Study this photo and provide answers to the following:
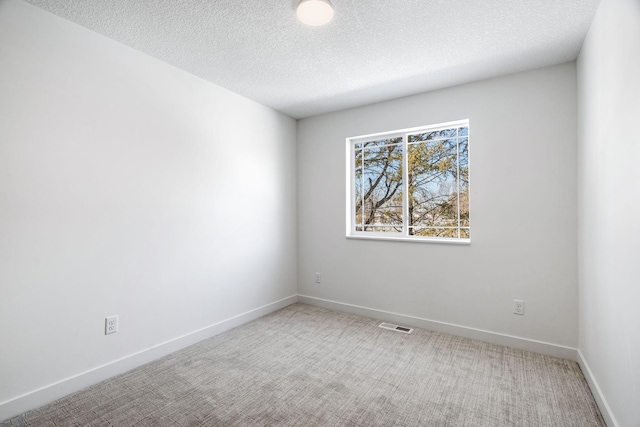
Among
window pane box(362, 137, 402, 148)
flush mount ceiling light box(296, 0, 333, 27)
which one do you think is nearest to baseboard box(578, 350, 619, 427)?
window pane box(362, 137, 402, 148)

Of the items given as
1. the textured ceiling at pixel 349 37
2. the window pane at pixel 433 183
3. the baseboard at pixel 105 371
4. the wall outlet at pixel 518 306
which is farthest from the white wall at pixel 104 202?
the wall outlet at pixel 518 306

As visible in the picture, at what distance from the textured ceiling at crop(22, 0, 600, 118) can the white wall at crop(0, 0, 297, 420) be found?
0.27 m

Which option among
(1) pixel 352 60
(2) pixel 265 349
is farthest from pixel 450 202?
(2) pixel 265 349

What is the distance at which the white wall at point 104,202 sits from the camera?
183 centimetres

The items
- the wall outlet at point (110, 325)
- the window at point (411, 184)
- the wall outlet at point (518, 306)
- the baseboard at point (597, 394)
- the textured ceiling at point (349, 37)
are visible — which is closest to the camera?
the baseboard at point (597, 394)

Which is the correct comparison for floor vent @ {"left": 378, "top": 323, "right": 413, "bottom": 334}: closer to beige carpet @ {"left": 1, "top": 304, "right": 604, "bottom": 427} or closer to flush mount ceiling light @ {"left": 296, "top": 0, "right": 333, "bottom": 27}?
beige carpet @ {"left": 1, "top": 304, "right": 604, "bottom": 427}

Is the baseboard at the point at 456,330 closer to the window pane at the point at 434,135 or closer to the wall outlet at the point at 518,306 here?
the wall outlet at the point at 518,306

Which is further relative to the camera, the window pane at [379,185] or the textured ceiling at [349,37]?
the window pane at [379,185]

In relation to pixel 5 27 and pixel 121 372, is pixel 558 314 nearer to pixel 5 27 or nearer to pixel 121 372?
pixel 121 372

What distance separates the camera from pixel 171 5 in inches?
73.8

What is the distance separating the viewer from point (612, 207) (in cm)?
171

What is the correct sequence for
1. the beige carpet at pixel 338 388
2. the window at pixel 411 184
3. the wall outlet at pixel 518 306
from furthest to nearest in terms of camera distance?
the window at pixel 411 184 < the wall outlet at pixel 518 306 < the beige carpet at pixel 338 388

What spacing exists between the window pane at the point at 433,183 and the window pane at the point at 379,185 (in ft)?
0.51

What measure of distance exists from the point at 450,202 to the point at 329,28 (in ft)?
6.56
